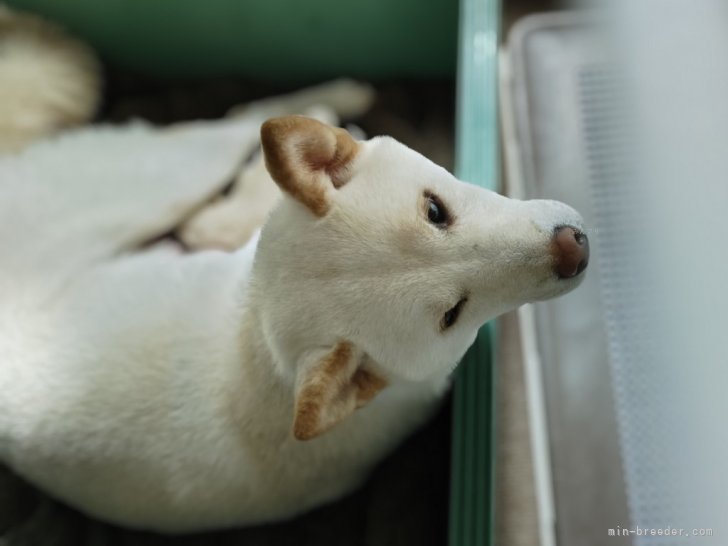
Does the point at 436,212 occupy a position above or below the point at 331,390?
above

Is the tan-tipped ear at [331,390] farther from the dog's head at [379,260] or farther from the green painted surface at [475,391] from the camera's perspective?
the green painted surface at [475,391]

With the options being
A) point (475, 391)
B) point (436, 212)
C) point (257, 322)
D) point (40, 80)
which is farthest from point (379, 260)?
point (40, 80)

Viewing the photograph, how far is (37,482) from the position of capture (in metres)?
1.17

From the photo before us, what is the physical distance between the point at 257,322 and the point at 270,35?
0.91m

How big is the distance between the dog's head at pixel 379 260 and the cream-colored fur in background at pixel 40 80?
763 millimetres

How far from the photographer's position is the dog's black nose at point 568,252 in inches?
35.0

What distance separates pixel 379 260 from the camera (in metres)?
0.86

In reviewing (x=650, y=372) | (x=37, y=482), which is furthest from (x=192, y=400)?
(x=650, y=372)

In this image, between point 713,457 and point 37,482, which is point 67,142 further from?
point 713,457

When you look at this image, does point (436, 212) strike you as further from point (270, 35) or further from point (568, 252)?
point (270, 35)

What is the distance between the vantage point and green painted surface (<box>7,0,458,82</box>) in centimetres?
159

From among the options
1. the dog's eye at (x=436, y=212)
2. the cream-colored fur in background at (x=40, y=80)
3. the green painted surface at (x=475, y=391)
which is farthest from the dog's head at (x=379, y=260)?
the cream-colored fur in background at (x=40, y=80)

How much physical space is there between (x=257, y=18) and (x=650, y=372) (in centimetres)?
111

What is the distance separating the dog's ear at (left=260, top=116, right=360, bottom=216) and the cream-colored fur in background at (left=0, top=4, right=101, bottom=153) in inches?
30.6
